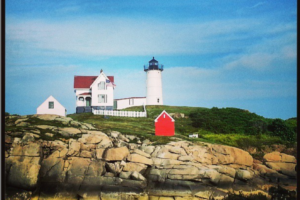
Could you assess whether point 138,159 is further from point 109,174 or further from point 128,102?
point 128,102

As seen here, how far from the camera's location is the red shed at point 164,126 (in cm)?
1177

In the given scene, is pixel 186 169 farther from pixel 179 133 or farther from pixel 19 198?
pixel 19 198

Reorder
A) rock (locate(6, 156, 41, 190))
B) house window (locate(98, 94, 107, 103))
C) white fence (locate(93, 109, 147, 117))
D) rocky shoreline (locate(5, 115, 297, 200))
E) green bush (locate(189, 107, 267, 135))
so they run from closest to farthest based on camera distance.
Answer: rock (locate(6, 156, 41, 190)), rocky shoreline (locate(5, 115, 297, 200)), green bush (locate(189, 107, 267, 135)), white fence (locate(93, 109, 147, 117)), house window (locate(98, 94, 107, 103))

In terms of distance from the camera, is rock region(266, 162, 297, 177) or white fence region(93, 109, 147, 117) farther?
white fence region(93, 109, 147, 117)

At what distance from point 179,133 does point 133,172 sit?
2.17 metres

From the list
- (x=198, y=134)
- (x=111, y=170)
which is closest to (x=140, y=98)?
(x=198, y=134)

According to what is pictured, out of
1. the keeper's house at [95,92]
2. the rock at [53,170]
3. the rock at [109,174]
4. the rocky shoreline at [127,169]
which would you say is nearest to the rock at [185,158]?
the rocky shoreline at [127,169]

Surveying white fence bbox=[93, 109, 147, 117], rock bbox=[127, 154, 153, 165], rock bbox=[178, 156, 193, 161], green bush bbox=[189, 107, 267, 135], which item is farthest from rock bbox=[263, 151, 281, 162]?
white fence bbox=[93, 109, 147, 117]

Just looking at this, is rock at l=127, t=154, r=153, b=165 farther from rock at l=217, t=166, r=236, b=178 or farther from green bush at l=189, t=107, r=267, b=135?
green bush at l=189, t=107, r=267, b=135

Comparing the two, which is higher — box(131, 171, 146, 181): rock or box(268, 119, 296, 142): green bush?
box(268, 119, 296, 142): green bush

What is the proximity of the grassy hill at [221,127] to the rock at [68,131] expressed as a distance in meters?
0.83

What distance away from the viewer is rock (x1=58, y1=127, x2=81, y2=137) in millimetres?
11391

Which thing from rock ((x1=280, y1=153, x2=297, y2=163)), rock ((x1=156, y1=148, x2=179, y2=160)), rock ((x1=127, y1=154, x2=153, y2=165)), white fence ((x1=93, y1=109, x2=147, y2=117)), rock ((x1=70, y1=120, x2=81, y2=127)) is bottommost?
rock ((x1=280, y1=153, x2=297, y2=163))

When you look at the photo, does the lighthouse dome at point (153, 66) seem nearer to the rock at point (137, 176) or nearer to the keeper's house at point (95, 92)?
the keeper's house at point (95, 92)
